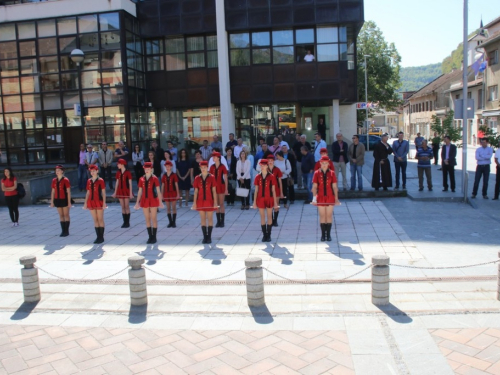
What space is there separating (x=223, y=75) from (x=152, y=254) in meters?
14.2

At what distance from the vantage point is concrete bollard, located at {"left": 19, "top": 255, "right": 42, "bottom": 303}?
25.7 feet

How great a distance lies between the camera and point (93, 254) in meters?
10.8

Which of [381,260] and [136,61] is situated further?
[136,61]

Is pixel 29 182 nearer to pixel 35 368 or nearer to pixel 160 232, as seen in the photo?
pixel 160 232

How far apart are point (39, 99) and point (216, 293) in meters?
19.3

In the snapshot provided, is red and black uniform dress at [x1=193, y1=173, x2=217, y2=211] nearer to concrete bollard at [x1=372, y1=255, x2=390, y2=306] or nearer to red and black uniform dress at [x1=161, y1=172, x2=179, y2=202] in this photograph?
red and black uniform dress at [x1=161, y1=172, x2=179, y2=202]

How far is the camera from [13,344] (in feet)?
21.0

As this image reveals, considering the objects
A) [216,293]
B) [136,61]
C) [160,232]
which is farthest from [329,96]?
[216,293]

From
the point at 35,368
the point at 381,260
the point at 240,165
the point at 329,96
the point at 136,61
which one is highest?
the point at 136,61

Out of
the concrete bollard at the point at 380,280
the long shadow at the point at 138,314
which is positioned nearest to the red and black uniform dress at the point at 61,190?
the long shadow at the point at 138,314

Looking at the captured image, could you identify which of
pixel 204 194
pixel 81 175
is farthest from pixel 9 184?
pixel 204 194

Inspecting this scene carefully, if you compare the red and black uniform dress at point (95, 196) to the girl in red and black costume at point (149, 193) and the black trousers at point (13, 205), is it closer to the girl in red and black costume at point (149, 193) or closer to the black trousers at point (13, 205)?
the girl in red and black costume at point (149, 193)

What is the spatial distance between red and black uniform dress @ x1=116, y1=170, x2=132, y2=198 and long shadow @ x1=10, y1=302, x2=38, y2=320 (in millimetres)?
5118

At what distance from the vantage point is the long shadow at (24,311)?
737 cm
